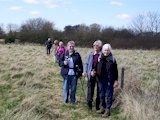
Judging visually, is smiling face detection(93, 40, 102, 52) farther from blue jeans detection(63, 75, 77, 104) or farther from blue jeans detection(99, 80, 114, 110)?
blue jeans detection(63, 75, 77, 104)

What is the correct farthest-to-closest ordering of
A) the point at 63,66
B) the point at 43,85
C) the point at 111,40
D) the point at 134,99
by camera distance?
1. the point at 111,40
2. the point at 43,85
3. the point at 63,66
4. the point at 134,99

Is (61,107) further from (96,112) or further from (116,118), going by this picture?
(116,118)

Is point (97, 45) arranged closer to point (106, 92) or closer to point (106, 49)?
point (106, 49)

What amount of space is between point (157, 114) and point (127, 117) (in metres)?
0.98

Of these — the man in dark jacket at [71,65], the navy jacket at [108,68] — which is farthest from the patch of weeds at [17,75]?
the navy jacket at [108,68]

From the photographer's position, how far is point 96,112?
343 inches

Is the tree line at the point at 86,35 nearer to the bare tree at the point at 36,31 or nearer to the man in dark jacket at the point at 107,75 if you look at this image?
the bare tree at the point at 36,31

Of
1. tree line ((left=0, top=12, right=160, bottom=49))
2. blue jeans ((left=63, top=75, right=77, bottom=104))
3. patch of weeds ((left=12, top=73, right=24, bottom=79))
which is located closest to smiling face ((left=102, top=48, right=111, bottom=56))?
blue jeans ((left=63, top=75, right=77, bottom=104))

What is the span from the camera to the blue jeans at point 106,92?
27.4 feet

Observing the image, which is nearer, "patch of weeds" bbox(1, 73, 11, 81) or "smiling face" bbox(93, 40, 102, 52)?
"smiling face" bbox(93, 40, 102, 52)

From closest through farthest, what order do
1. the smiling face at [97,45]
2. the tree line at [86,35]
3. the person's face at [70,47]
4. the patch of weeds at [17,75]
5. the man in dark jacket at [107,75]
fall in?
1. the man in dark jacket at [107,75]
2. the smiling face at [97,45]
3. the person's face at [70,47]
4. the patch of weeds at [17,75]
5. the tree line at [86,35]

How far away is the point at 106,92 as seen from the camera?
8469 millimetres

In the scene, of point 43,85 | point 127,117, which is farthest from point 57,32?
point 127,117

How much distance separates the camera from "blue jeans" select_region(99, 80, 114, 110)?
8352 millimetres
